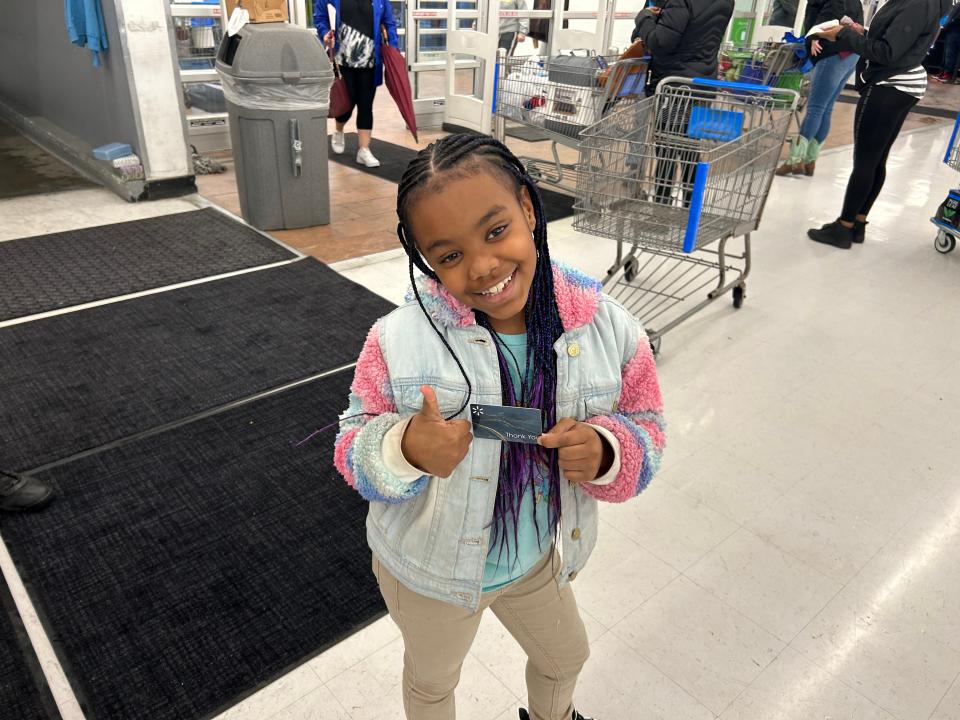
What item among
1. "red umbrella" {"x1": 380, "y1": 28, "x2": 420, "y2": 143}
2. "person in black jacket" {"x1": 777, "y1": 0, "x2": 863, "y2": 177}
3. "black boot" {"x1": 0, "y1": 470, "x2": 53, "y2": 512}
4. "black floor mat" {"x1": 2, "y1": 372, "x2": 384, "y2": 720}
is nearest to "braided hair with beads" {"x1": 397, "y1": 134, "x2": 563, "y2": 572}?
"black floor mat" {"x1": 2, "y1": 372, "x2": 384, "y2": 720}

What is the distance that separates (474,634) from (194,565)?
110cm

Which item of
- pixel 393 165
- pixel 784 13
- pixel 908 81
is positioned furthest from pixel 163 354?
pixel 784 13

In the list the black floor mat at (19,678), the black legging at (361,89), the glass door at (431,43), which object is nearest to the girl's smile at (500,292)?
the black floor mat at (19,678)

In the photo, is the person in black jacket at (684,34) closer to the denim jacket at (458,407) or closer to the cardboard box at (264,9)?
the cardboard box at (264,9)

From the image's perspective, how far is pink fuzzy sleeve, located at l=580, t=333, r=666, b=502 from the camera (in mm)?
1106

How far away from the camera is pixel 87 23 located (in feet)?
15.0

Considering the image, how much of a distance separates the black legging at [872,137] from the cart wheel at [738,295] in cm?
149

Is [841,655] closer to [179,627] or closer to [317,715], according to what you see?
[317,715]

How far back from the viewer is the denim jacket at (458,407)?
1079 millimetres

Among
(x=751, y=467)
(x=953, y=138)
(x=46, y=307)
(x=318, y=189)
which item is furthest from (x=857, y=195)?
(x=46, y=307)

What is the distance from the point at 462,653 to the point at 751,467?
1666mm

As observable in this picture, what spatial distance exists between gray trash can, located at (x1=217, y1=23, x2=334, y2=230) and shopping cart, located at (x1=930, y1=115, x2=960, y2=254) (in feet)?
12.9

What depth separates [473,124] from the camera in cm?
712

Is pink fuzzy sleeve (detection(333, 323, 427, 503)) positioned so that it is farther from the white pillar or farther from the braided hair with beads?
the white pillar
